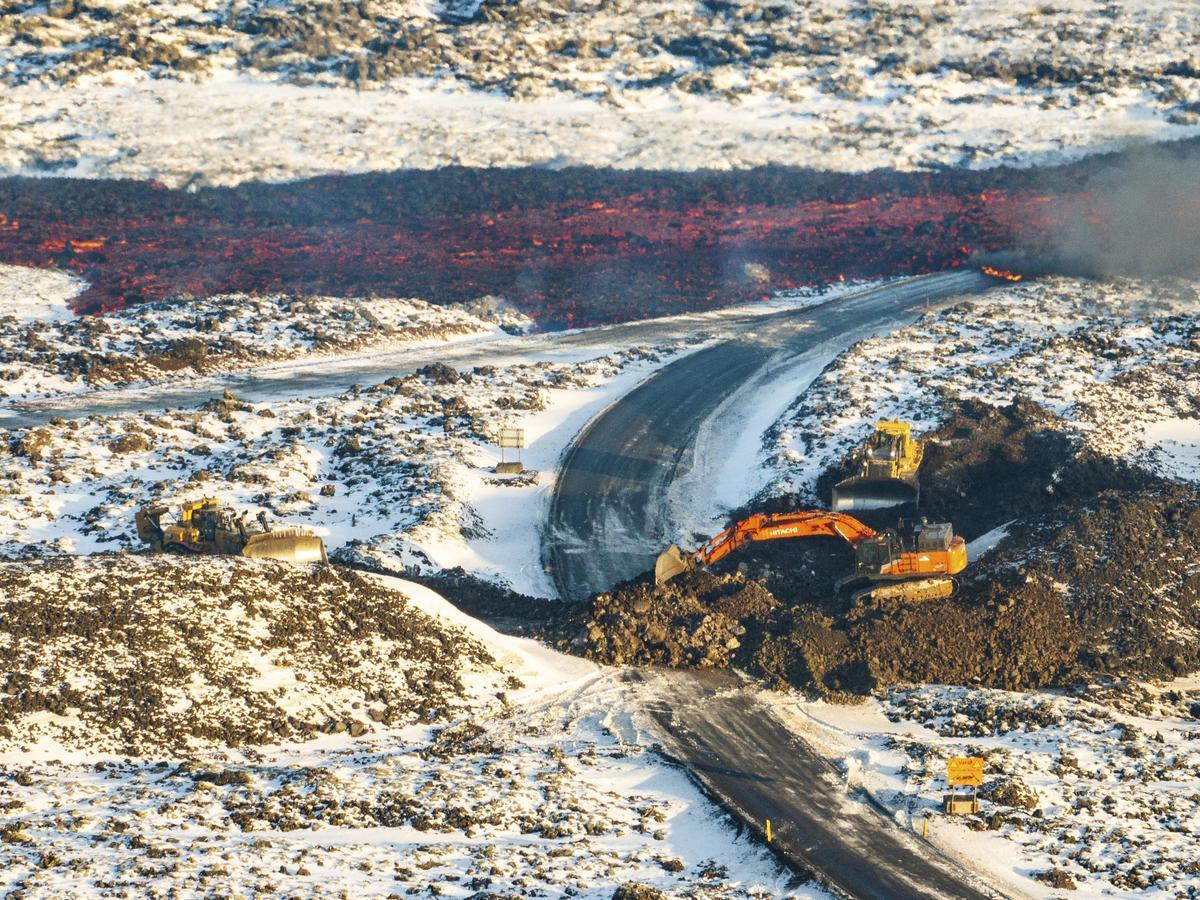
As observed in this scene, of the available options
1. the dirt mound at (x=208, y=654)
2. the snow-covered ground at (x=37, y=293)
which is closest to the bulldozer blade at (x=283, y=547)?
the dirt mound at (x=208, y=654)

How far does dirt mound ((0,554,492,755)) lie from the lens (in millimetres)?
31250

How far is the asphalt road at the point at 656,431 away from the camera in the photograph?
1735 inches

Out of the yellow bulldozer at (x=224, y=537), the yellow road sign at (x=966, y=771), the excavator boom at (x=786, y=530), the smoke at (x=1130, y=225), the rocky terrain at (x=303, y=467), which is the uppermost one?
the smoke at (x=1130, y=225)

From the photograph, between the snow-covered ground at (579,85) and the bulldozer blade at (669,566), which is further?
the snow-covered ground at (579,85)

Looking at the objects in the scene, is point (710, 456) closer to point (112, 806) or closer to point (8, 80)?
point (112, 806)

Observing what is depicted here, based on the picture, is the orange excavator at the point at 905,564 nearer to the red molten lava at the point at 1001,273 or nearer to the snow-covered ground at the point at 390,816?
the snow-covered ground at the point at 390,816

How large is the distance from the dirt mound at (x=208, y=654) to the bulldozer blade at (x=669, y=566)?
5099 millimetres

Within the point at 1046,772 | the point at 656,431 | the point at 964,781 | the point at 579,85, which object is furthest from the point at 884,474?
the point at 579,85

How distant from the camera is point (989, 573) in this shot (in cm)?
3862

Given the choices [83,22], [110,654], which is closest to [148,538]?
[110,654]

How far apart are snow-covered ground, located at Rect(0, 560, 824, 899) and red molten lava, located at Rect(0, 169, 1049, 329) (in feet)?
133

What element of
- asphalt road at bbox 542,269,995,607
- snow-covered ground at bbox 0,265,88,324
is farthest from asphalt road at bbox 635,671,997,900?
snow-covered ground at bbox 0,265,88,324

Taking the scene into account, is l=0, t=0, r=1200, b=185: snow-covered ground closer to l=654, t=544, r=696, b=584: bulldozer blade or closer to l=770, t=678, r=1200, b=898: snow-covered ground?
l=654, t=544, r=696, b=584: bulldozer blade

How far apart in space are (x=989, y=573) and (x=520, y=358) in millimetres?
29331
